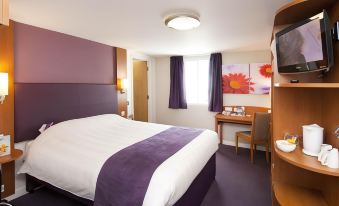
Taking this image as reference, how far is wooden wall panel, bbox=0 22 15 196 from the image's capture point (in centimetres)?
221

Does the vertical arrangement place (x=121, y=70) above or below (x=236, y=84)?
above

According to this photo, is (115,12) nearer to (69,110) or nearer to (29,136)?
(69,110)

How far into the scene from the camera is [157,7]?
1.99 m

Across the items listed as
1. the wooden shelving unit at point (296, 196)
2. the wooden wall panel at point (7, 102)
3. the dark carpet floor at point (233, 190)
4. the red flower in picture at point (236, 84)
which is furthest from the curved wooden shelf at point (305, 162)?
the red flower in picture at point (236, 84)

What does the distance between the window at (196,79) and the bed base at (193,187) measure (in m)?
2.37

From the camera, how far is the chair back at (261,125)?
342 centimetres

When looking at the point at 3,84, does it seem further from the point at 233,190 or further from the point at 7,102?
the point at 233,190

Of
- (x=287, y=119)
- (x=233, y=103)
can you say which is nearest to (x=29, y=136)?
(x=287, y=119)

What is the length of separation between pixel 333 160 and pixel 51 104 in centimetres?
307

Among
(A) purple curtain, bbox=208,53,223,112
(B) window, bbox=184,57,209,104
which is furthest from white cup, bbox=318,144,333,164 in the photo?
(B) window, bbox=184,57,209,104

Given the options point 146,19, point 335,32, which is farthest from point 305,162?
point 146,19

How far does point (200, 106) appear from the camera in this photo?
195 inches

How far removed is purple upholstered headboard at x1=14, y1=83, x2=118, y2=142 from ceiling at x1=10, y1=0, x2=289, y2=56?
2.75ft

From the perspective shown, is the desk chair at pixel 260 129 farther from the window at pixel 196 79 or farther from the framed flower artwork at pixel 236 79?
the window at pixel 196 79
